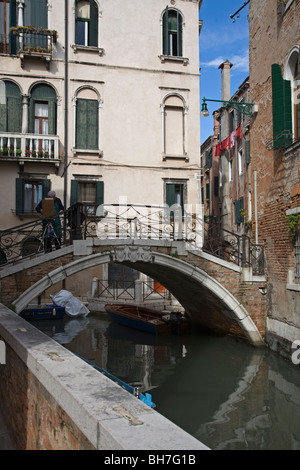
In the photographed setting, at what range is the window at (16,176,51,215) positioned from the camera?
40.9ft

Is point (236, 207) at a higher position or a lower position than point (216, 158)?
lower

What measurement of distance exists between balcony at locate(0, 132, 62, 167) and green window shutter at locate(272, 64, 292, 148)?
6574 millimetres

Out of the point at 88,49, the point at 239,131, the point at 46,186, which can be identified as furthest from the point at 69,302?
the point at 239,131

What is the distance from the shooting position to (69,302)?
14.8 m

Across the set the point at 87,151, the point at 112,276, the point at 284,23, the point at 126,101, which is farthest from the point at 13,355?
the point at 112,276

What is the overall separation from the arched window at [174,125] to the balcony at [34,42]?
13.3 ft

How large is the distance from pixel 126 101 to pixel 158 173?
260 centimetres

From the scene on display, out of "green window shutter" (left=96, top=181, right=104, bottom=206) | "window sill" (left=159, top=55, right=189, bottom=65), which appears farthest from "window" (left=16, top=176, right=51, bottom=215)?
"window sill" (left=159, top=55, right=189, bottom=65)

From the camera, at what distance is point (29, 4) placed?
42.3ft

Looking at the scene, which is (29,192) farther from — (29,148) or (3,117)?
A: (3,117)

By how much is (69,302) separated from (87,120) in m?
6.42

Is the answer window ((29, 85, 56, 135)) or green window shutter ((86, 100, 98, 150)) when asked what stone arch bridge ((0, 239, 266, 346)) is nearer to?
green window shutter ((86, 100, 98, 150))

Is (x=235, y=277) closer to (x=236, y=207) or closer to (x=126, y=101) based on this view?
(x=126, y=101)

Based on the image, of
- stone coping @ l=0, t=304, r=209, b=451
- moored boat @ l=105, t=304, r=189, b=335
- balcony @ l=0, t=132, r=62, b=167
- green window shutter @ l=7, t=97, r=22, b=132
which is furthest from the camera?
moored boat @ l=105, t=304, r=189, b=335
